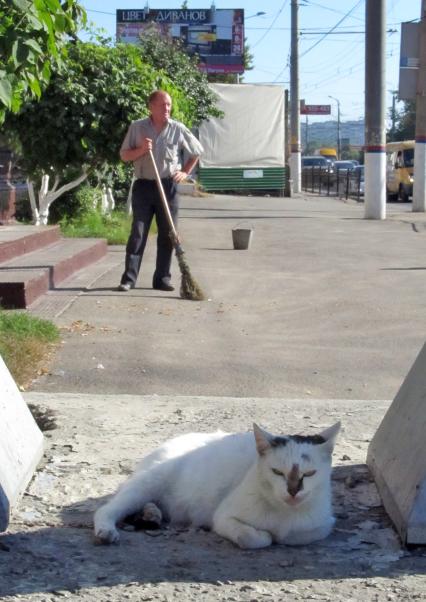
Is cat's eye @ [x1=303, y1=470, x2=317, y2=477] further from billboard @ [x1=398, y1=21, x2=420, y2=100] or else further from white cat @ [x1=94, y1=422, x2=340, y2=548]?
billboard @ [x1=398, y1=21, x2=420, y2=100]

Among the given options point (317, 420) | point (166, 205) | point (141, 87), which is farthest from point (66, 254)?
Answer: point (317, 420)

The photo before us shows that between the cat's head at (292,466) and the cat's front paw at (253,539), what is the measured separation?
157 millimetres

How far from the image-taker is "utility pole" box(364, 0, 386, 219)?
20.9 m

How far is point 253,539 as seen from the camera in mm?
3514

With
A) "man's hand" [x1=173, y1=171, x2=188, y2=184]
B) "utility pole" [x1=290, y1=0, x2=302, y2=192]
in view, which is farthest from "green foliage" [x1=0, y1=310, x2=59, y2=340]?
"utility pole" [x1=290, y1=0, x2=302, y2=192]

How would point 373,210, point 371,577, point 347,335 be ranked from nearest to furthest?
point 371,577, point 347,335, point 373,210

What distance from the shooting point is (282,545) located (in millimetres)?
3600

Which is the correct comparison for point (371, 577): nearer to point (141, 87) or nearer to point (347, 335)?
A: point (347, 335)

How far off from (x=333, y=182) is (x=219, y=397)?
1582 inches

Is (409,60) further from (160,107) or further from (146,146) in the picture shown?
(146,146)

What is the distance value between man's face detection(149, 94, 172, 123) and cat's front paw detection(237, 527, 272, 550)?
655cm

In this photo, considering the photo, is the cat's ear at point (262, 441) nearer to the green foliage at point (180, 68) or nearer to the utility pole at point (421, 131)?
the green foliage at point (180, 68)

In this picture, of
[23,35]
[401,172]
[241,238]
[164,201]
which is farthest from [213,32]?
[23,35]

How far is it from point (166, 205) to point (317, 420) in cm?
473
